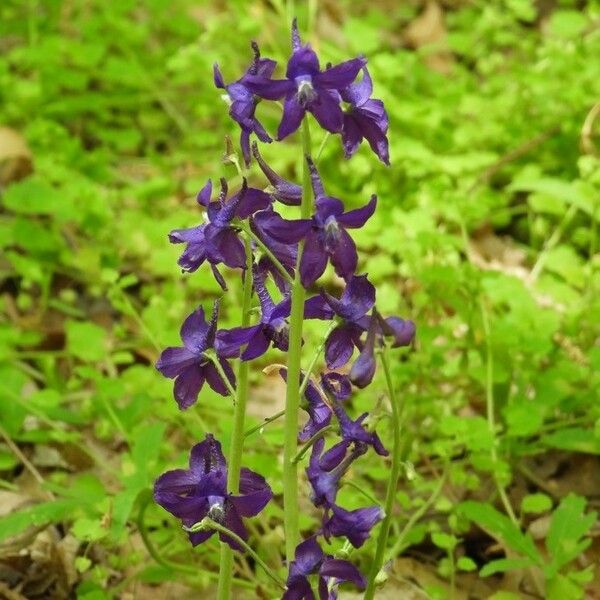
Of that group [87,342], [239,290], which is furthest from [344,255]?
[239,290]

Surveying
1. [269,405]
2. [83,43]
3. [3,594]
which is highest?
[83,43]

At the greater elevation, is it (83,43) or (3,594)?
(83,43)

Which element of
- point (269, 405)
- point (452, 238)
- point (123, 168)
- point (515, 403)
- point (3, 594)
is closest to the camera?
point (3, 594)

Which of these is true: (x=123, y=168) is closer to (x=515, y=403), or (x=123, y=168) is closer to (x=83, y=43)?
(x=83, y=43)

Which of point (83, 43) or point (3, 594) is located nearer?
point (3, 594)

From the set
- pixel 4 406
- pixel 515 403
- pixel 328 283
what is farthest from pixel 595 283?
pixel 4 406

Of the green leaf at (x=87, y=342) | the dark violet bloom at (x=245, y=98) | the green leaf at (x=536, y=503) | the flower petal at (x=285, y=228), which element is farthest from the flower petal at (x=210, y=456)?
the green leaf at (x=87, y=342)

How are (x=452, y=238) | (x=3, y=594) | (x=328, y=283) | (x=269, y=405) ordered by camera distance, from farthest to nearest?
(x=328, y=283), (x=269, y=405), (x=452, y=238), (x=3, y=594)
